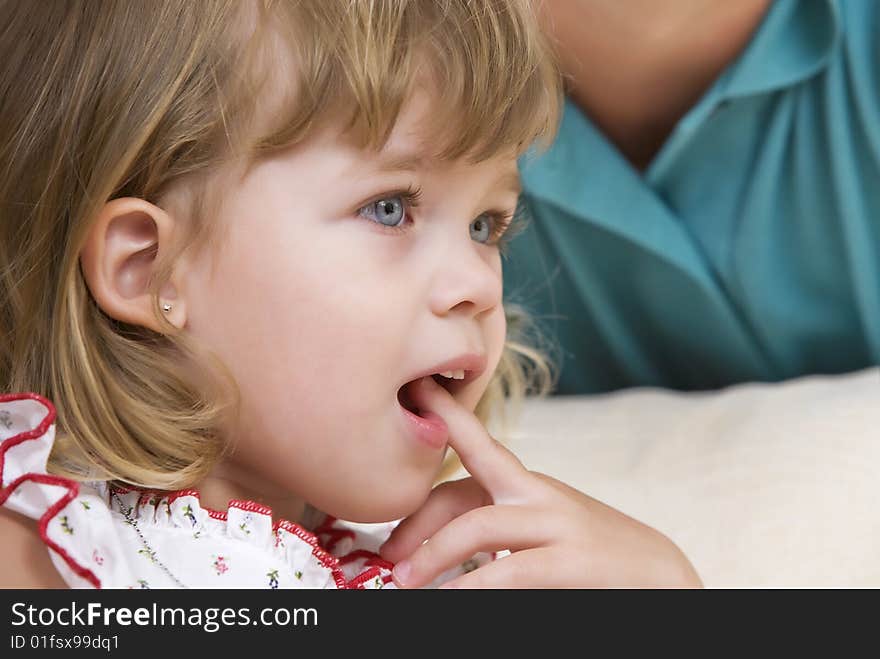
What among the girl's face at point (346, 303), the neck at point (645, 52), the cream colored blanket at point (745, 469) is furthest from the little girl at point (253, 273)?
the neck at point (645, 52)

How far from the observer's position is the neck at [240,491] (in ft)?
2.80

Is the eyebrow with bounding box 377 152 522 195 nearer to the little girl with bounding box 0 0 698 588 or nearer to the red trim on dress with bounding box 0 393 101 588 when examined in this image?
the little girl with bounding box 0 0 698 588

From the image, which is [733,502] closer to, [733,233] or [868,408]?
[868,408]

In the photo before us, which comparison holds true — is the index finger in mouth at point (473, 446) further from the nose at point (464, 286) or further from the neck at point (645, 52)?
the neck at point (645, 52)

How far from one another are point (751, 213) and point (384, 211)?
72 centimetres

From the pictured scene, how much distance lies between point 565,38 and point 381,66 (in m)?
0.64

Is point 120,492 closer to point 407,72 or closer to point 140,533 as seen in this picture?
point 140,533

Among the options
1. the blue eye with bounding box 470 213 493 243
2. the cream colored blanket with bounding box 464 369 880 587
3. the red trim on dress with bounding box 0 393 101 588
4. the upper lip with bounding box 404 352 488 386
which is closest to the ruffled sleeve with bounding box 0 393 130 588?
the red trim on dress with bounding box 0 393 101 588

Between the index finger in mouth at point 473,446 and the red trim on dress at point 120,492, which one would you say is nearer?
the red trim on dress at point 120,492

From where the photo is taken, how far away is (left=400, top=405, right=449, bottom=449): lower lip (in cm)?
81

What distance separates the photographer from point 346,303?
0.78 m

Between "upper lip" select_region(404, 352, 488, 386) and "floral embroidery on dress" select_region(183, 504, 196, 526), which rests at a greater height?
"upper lip" select_region(404, 352, 488, 386)

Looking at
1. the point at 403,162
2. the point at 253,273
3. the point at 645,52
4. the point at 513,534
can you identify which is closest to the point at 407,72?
the point at 403,162

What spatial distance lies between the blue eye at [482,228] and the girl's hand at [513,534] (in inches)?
4.6
